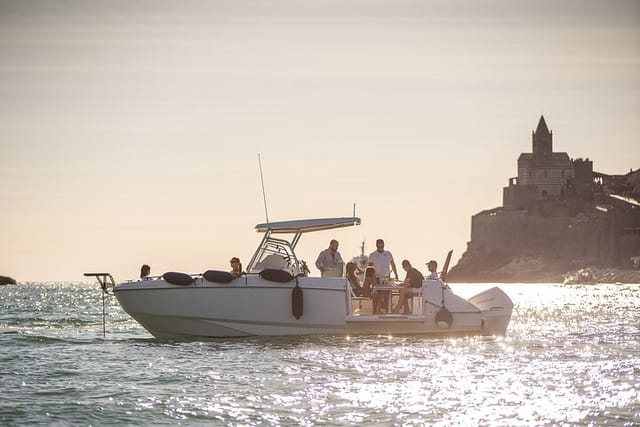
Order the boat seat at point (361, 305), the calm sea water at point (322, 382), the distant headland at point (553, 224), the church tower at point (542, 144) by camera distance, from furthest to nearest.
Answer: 1. the church tower at point (542, 144)
2. the distant headland at point (553, 224)
3. the boat seat at point (361, 305)
4. the calm sea water at point (322, 382)

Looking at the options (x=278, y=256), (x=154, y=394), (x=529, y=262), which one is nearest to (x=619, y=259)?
(x=529, y=262)

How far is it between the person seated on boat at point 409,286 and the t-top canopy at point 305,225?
1597mm

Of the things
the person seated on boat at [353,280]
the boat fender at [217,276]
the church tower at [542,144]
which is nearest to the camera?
the boat fender at [217,276]

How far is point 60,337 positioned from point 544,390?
14.3 metres

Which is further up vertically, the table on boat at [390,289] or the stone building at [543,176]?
the stone building at [543,176]

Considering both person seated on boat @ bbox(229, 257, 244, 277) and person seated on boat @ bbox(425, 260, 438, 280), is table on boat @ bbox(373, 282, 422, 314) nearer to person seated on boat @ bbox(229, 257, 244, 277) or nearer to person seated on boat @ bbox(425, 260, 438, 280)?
person seated on boat @ bbox(425, 260, 438, 280)

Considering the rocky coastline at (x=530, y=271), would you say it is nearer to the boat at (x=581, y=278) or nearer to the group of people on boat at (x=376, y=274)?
the boat at (x=581, y=278)

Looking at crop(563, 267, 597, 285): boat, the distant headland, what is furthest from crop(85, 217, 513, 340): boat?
the distant headland

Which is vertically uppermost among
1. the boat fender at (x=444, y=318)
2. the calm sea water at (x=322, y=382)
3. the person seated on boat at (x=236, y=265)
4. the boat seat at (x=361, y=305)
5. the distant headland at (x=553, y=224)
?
the distant headland at (x=553, y=224)

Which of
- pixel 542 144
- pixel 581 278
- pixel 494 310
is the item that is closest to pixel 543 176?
pixel 542 144

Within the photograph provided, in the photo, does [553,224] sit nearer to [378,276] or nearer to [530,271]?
[530,271]

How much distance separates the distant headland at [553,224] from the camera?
120688mm

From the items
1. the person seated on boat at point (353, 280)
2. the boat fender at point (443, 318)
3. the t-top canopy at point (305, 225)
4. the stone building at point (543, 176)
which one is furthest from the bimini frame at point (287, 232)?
the stone building at point (543, 176)

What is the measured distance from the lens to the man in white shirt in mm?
22203
